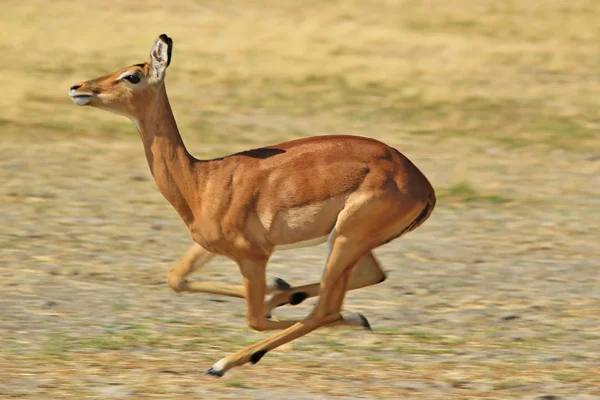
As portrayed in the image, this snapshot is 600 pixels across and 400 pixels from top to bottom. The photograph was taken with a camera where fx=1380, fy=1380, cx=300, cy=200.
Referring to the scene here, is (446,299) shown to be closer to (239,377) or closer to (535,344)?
(535,344)

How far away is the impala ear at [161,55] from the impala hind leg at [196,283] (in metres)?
→ 1.20

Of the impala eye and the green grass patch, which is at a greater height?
the impala eye

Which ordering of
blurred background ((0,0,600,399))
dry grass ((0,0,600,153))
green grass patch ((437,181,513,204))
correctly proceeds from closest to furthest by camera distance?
1. blurred background ((0,0,600,399))
2. green grass patch ((437,181,513,204))
3. dry grass ((0,0,600,153))

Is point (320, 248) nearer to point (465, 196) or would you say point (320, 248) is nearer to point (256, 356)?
point (465, 196)

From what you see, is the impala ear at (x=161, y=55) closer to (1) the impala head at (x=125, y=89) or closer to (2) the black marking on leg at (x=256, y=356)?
(1) the impala head at (x=125, y=89)

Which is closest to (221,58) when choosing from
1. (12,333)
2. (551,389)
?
(12,333)

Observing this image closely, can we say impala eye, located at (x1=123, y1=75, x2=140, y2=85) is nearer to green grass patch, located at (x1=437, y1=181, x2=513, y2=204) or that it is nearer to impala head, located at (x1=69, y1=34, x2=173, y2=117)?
impala head, located at (x1=69, y1=34, x2=173, y2=117)

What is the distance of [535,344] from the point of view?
332 inches

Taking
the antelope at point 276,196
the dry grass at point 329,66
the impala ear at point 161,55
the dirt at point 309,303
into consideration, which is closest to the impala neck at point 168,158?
the antelope at point 276,196

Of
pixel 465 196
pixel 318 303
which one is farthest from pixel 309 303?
pixel 465 196

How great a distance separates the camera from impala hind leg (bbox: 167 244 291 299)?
816cm

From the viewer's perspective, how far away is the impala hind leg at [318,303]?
7312 millimetres

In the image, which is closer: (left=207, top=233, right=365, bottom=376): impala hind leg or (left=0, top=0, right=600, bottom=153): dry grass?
(left=207, top=233, right=365, bottom=376): impala hind leg

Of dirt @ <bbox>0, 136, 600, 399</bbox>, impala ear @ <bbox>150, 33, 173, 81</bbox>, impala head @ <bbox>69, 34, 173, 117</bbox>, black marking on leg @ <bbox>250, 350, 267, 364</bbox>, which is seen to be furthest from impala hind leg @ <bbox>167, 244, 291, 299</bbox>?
impala ear @ <bbox>150, 33, 173, 81</bbox>
